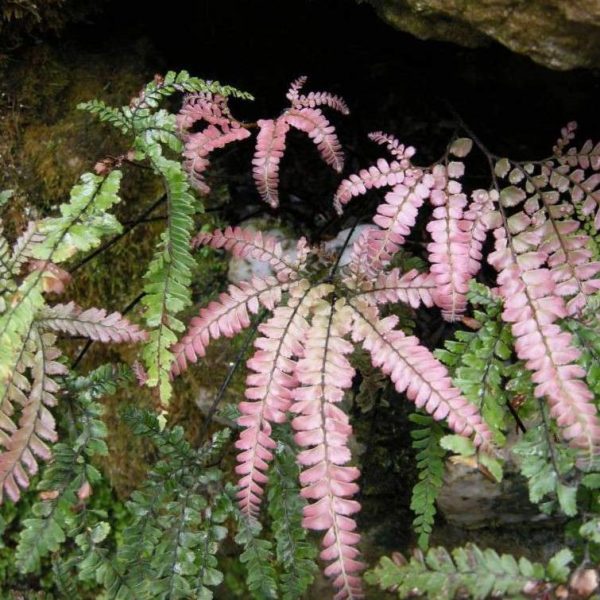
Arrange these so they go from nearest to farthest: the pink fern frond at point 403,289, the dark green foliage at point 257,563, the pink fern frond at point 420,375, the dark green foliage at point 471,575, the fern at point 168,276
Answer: the dark green foliage at point 471,575 → the pink fern frond at point 420,375 → the fern at point 168,276 → the pink fern frond at point 403,289 → the dark green foliage at point 257,563

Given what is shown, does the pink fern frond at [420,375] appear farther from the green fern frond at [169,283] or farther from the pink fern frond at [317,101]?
the pink fern frond at [317,101]

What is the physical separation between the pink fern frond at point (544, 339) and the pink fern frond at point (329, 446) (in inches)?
15.4

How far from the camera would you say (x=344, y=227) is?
91.5 inches

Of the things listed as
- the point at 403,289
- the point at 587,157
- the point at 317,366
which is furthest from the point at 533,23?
the point at 317,366

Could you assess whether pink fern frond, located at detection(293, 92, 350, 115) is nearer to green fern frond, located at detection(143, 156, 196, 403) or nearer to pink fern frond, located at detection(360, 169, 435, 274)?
pink fern frond, located at detection(360, 169, 435, 274)

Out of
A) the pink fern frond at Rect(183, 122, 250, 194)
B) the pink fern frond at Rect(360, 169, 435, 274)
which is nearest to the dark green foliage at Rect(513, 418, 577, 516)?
the pink fern frond at Rect(360, 169, 435, 274)

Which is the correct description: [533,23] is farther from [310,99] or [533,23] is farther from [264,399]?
[264,399]

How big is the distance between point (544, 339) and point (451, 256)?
1.00ft

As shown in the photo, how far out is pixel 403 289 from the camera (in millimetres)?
1529

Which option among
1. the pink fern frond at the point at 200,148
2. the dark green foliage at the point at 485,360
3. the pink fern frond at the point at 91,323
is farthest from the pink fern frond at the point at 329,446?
the pink fern frond at the point at 200,148

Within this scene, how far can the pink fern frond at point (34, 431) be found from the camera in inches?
52.4

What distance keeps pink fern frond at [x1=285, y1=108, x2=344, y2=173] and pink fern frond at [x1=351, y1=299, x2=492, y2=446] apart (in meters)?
0.47

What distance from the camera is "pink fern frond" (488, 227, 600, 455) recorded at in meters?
1.23

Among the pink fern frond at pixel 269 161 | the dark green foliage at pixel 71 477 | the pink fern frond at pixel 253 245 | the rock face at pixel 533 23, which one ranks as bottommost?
the dark green foliage at pixel 71 477
